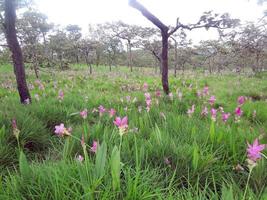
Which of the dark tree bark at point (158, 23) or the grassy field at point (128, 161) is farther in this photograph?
the dark tree bark at point (158, 23)

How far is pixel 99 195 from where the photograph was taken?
4.94ft

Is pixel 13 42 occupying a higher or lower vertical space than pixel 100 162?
higher

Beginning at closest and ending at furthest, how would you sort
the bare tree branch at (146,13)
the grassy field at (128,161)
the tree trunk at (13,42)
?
the grassy field at (128,161)
the tree trunk at (13,42)
the bare tree branch at (146,13)

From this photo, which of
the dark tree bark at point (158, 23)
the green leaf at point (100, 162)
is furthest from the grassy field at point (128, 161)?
the dark tree bark at point (158, 23)

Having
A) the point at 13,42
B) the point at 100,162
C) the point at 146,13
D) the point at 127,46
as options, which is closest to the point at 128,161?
the point at 100,162

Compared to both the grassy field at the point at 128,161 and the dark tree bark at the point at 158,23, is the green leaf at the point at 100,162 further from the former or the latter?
the dark tree bark at the point at 158,23

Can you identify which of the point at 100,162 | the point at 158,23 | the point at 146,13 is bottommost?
the point at 100,162

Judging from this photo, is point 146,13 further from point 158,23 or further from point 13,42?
point 13,42

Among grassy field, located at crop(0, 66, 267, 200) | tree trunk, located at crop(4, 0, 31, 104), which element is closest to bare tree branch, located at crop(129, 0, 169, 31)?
grassy field, located at crop(0, 66, 267, 200)

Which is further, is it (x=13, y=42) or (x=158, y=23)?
(x=158, y=23)

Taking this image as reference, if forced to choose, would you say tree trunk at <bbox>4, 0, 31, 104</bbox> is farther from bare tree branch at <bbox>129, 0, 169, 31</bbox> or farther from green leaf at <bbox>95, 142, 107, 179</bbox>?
green leaf at <bbox>95, 142, 107, 179</bbox>

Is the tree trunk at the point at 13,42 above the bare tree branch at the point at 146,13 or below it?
below

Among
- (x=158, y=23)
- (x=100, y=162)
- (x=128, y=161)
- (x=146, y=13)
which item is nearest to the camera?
(x=100, y=162)

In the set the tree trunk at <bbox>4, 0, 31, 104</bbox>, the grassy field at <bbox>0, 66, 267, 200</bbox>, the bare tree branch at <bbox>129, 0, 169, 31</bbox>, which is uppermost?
the bare tree branch at <bbox>129, 0, 169, 31</bbox>
